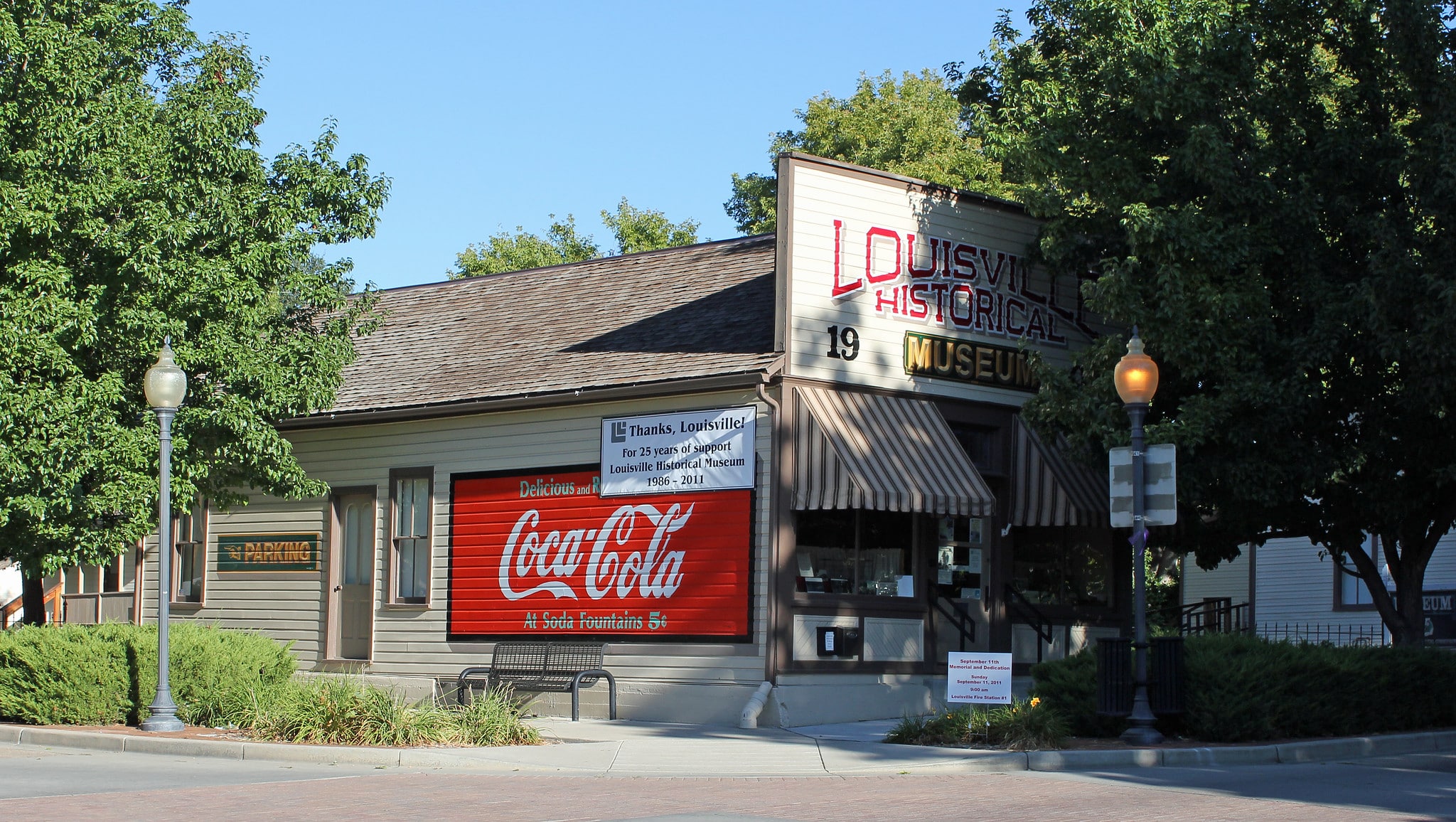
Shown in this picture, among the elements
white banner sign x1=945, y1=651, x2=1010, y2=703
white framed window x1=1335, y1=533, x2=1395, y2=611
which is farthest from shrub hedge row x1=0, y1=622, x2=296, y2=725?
white framed window x1=1335, y1=533, x2=1395, y2=611

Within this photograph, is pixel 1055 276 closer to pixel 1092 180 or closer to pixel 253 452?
pixel 1092 180

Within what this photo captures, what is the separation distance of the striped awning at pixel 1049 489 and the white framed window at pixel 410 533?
288 inches

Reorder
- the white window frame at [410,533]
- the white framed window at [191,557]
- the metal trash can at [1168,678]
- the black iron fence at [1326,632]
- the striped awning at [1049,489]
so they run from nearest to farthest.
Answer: the metal trash can at [1168,678] → the striped awning at [1049,489] → the white window frame at [410,533] → the white framed window at [191,557] → the black iron fence at [1326,632]

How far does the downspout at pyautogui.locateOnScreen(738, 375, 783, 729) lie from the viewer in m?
16.8

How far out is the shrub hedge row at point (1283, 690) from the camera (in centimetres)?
1482

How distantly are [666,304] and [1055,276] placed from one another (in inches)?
191

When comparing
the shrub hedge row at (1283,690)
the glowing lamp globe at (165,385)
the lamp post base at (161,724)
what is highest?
the glowing lamp globe at (165,385)

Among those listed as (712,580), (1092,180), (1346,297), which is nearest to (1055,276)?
(1092,180)

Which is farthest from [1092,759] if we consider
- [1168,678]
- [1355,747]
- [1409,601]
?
[1409,601]

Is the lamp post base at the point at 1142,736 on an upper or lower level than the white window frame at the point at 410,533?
lower

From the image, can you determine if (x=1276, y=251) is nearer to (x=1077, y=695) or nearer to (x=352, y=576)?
(x=1077, y=695)

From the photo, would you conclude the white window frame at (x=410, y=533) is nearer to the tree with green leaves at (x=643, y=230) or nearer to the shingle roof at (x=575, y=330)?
the shingle roof at (x=575, y=330)

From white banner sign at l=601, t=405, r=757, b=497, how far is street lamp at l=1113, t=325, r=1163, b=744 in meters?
4.04

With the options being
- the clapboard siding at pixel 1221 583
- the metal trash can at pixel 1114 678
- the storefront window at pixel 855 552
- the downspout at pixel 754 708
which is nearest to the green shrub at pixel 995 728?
the metal trash can at pixel 1114 678
